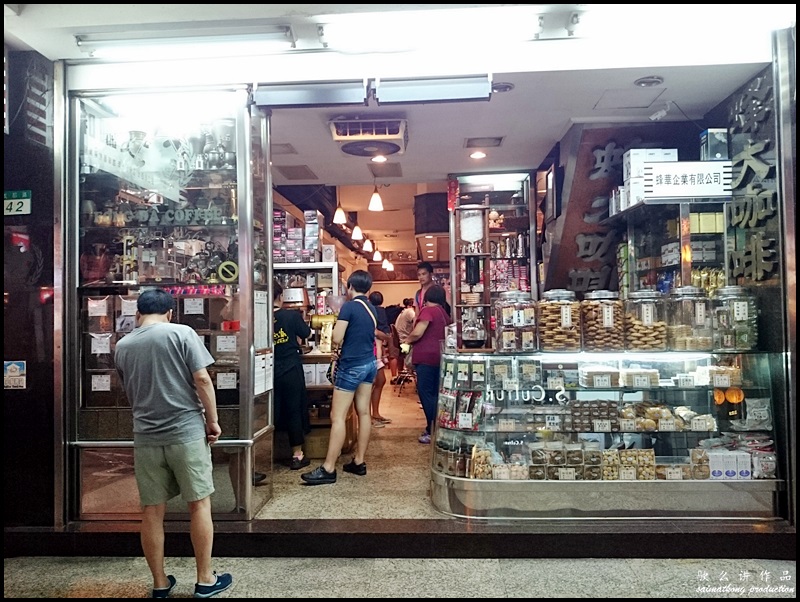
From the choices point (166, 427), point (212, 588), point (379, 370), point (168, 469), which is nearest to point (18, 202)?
point (166, 427)

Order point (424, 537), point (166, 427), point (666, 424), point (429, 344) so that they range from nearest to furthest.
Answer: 1. point (166, 427)
2. point (424, 537)
3. point (666, 424)
4. point (429, 344)

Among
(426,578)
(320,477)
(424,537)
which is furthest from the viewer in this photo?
(320,477)

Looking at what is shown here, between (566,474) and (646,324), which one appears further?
(646,324)

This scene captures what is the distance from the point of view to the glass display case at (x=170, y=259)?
Answer: 3.66 m

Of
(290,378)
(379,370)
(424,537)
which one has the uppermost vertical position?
(290,378)

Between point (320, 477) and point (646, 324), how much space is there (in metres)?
2.78

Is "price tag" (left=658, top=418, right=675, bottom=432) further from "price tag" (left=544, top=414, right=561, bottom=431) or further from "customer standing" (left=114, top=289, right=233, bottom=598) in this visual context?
"customer standing" (left=114, top=289, right=233, bottom=598)

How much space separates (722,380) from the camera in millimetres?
3598

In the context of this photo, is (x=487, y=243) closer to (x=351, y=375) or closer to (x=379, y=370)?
(x=379, y=370)

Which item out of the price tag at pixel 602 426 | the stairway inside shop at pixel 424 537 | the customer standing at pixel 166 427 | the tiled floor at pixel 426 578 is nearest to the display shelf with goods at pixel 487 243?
the price tag at pixel 602 426

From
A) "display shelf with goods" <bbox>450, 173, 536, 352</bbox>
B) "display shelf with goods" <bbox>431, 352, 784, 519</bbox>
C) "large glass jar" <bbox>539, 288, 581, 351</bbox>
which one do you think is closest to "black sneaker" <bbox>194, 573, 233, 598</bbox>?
"display shelf with goods" <bbox>431, 352, 784, 519</bbox>

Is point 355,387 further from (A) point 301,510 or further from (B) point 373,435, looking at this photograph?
(B) point 373,435

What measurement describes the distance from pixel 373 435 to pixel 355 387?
193cm

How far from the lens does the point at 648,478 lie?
349cm
